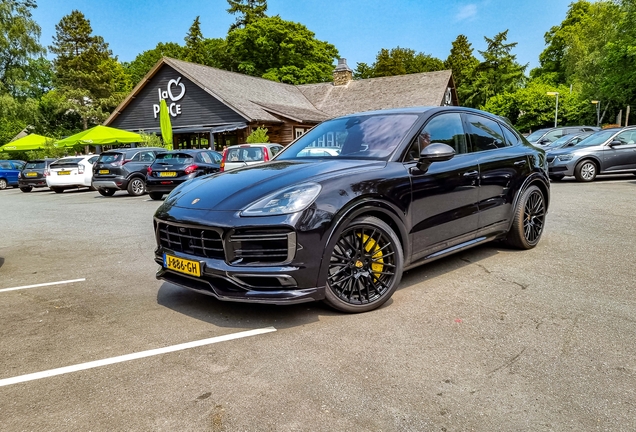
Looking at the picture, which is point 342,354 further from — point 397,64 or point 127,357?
point 397,64

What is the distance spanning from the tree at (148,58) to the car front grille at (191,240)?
72.8m

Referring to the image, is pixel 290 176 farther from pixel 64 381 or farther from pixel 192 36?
pixel 192 36

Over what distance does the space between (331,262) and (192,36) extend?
234 ft

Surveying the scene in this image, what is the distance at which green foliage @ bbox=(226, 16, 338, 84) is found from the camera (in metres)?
51.4

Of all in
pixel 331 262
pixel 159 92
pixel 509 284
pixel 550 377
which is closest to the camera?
pixel 550 377

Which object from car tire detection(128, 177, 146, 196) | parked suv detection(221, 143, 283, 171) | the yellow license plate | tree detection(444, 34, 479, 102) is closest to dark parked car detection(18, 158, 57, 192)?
car tire detection(128, 177, 146, 196)

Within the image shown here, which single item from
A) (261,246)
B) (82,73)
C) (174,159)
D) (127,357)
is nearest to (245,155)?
(174,159)

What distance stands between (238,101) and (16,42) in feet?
65.8

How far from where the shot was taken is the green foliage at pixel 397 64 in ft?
226

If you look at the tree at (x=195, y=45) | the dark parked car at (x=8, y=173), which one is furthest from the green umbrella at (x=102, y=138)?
the tree at (x=195, y=45)

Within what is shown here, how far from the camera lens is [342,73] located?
40375mm

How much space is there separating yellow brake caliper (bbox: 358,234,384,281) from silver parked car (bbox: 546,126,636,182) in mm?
12581

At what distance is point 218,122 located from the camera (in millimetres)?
29188

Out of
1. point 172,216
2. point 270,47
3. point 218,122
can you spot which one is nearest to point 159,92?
point 218,122
